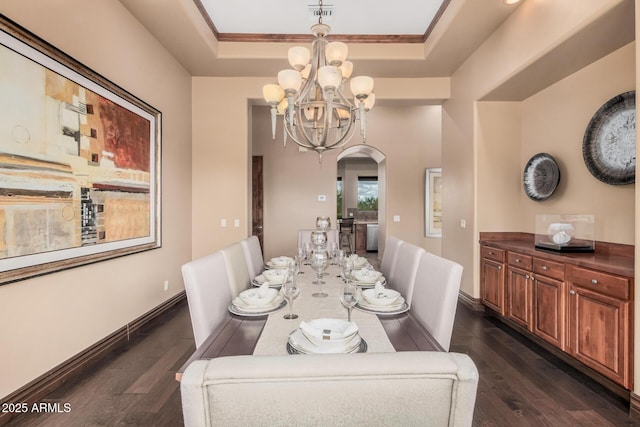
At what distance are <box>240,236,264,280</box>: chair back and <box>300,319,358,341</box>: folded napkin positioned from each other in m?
1.47

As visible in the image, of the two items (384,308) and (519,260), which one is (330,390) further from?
(519,260)

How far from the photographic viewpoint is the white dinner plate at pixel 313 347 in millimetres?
1179

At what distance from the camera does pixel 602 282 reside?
7.39 ft

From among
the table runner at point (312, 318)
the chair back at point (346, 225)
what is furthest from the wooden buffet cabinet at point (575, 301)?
the chair back at point (346, 225)

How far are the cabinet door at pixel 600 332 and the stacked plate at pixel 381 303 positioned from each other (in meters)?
1.47

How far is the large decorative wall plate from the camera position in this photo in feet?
8.23

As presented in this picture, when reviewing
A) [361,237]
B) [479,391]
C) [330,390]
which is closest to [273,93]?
[330,390]

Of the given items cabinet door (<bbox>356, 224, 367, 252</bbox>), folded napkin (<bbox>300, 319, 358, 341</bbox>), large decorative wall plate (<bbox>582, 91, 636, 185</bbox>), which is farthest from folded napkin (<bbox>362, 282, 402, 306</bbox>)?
cabinet door (<bbox>356, 224, 367, 252</bbox>)

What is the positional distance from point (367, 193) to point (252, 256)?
9047mm

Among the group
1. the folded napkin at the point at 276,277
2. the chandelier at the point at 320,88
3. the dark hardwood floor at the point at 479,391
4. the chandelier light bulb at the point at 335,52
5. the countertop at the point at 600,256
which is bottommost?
the dark hardwood floor at the point at 479,391

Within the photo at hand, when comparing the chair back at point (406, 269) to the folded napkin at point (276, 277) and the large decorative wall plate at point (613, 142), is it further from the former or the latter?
the large decorative wall plate at point (613, 142)

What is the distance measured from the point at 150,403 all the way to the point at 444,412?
210 centimetres

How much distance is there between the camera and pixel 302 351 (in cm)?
118

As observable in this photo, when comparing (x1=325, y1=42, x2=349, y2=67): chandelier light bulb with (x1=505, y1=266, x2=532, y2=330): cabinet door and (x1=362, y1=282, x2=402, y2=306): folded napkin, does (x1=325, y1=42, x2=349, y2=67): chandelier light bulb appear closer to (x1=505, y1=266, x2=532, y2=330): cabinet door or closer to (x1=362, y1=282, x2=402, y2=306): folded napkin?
(x1=362, y1=282, x2=402, y2=306): folded napkin
